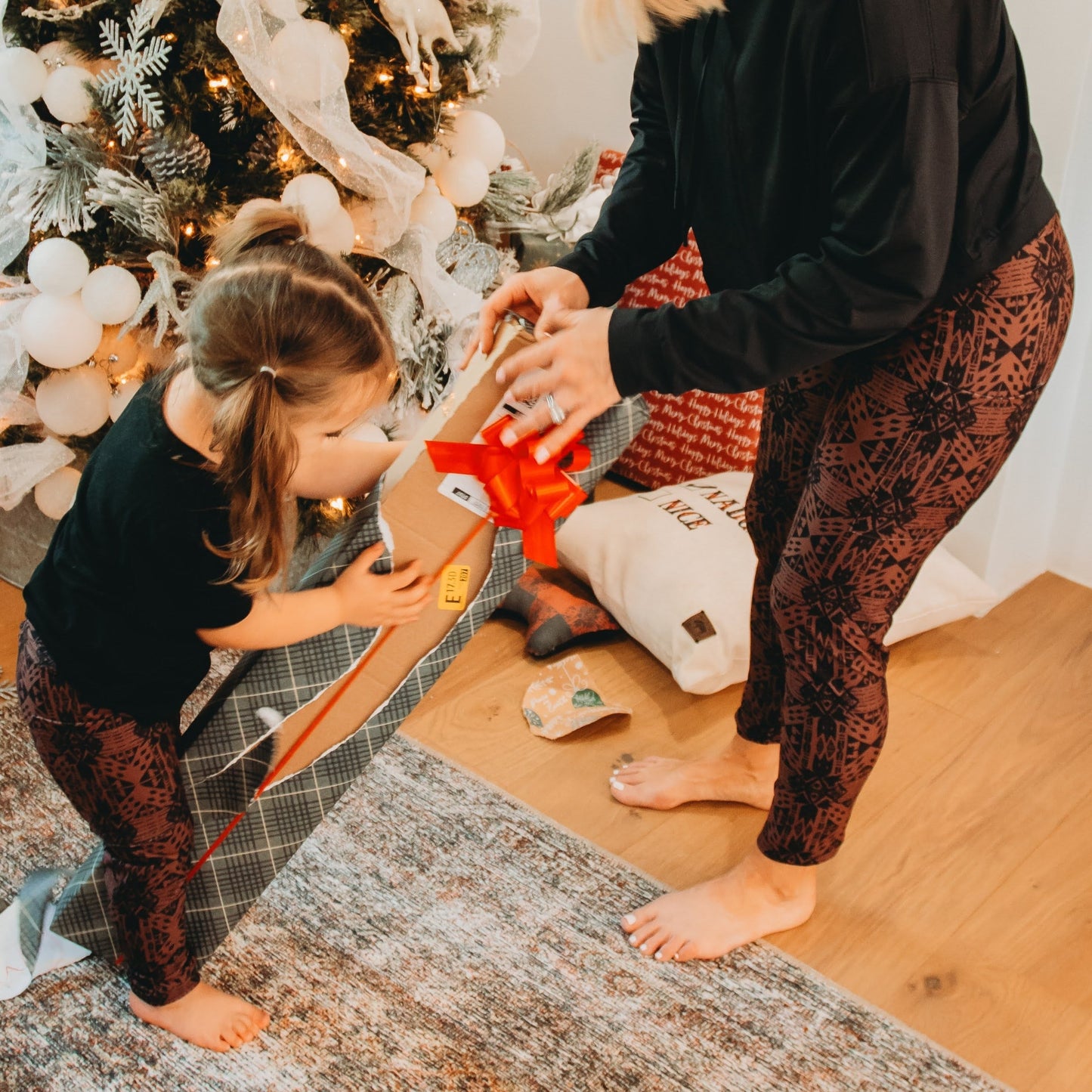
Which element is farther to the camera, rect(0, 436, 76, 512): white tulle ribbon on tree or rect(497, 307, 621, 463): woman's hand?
rect(0, 436, 76, 512): white tulle ribbon on tree

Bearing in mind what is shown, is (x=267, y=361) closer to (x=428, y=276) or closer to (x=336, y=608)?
(x=336, y=608)

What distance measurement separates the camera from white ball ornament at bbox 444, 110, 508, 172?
167 centimetres

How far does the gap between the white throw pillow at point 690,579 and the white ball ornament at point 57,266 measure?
88 cm

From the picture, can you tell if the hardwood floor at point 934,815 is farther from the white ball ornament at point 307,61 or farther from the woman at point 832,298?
the white ball ornament at point 307,61

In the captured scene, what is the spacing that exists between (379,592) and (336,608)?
46 millimetres

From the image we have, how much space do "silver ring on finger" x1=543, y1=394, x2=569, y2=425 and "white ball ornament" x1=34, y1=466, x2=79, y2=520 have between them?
1.05 meters

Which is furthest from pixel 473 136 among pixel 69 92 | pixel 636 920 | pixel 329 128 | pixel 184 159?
pixel 636 920

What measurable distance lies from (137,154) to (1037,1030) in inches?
64.2

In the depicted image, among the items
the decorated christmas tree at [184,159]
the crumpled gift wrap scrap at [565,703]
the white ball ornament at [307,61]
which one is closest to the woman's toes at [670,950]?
the crumpled gift wrap scrap at [565,703]

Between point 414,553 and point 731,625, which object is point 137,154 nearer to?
point 414,553

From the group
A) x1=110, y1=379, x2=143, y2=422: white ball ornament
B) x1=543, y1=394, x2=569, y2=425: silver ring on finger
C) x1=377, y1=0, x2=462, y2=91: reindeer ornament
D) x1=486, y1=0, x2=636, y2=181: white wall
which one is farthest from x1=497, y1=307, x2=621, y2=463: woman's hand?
x1=486, y1=0, x2=636, y2=181: white wall

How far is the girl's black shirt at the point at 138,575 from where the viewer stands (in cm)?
95

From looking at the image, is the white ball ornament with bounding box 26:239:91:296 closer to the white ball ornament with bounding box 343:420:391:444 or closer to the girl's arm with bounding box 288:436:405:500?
the white ball ornament with bounding box 343:420:391:444

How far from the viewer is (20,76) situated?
4.72 ft
